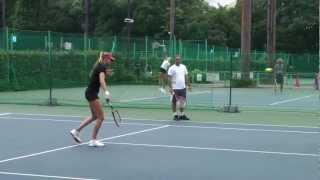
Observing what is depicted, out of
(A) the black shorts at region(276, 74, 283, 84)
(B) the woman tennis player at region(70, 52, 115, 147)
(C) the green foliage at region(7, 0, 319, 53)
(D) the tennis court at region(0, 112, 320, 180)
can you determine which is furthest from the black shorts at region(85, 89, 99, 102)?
(C) the green foliage at region(7, 0, 319, 53)

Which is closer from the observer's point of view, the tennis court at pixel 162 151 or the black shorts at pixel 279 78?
the tennis court at pixel 162 151

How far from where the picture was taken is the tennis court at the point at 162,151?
1055cm

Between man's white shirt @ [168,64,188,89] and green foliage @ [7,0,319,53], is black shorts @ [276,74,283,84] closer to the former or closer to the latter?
man's white shirt @ [168,64,188,89]

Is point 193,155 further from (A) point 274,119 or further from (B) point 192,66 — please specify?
(B) point 192,66

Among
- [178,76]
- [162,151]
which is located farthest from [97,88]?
[178,76]

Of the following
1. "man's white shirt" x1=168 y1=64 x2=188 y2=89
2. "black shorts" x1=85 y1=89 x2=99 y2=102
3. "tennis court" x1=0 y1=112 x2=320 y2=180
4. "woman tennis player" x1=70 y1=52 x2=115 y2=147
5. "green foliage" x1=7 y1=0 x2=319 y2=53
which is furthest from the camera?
"green foliage" x1=7 y1=0 x2=319 y2=53

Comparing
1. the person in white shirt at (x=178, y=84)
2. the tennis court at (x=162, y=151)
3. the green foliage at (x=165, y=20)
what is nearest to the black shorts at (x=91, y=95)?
the tennis court at (x=162, y=151)

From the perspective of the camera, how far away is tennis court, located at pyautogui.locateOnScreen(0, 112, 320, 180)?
1055 centimetres

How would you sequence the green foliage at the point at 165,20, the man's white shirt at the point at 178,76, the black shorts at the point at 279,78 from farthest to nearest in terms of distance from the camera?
the green foliage at the point at 165,20, the black shorts at the point at 279,78, the man's white shirt at the point at 178,76

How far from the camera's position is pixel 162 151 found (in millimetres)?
13039

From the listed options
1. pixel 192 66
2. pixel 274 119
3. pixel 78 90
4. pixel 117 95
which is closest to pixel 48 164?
pixel 274 119

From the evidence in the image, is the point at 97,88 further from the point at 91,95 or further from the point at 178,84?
the point at 178,84

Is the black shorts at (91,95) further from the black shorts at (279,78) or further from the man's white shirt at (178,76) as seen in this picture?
the black shorts at (279,78)

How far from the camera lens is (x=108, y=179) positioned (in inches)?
391
